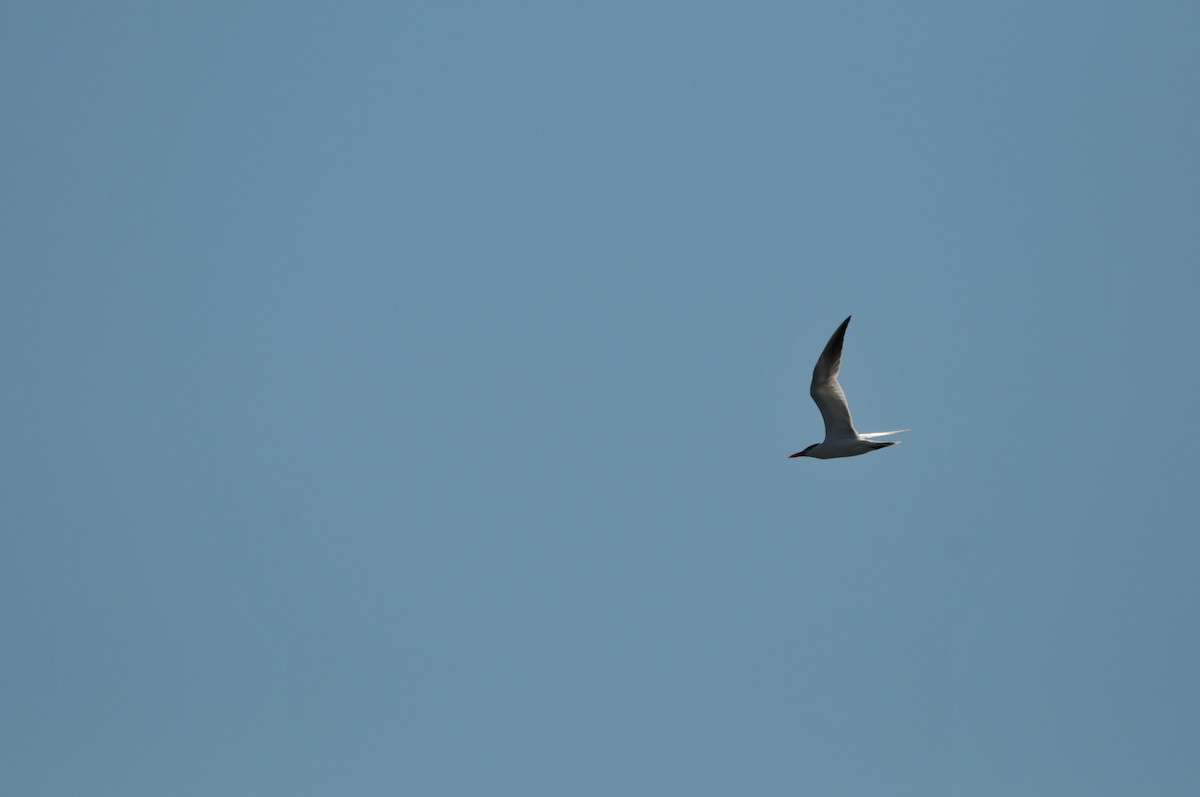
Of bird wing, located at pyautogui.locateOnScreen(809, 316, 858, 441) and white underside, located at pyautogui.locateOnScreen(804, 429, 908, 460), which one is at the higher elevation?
bird wing, located at pyautogui.locateOnScreen(809, 316, 858, 441)

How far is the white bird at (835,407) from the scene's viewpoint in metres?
29.7

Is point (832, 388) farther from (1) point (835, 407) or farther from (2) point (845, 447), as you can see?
(2) point (845, 447)

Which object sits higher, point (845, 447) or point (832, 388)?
point (832, 388)

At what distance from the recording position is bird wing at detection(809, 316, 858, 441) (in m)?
29.7

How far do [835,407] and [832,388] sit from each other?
536mm

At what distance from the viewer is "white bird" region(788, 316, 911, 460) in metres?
29.7

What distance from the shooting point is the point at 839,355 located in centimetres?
2980

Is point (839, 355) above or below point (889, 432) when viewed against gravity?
above

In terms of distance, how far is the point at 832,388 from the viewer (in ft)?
98.1

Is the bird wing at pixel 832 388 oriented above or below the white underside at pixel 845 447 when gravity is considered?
above

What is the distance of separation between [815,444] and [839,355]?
110 inches

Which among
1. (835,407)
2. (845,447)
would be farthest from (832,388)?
(845,447)

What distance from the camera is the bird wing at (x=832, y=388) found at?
97.4 ft

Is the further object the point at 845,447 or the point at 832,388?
the point at 845,447
